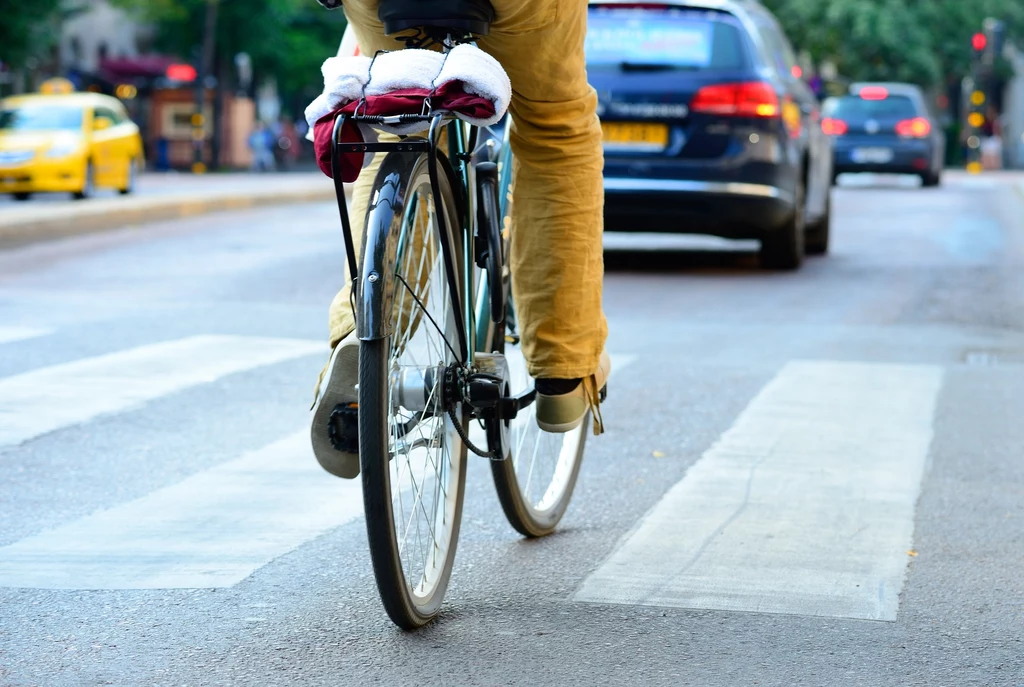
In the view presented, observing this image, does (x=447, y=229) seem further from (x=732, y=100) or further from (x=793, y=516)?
(x=732, y=100)

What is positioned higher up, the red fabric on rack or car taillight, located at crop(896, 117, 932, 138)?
the red fabric on rack

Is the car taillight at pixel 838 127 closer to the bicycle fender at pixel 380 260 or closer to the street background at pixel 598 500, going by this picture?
the street background at pixel 598 500

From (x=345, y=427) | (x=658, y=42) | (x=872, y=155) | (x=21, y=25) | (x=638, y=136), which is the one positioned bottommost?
(x=872, y=155)

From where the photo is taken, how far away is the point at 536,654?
10.9 ft

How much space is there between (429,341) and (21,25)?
27671 millimetres

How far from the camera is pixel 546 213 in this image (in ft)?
12.1

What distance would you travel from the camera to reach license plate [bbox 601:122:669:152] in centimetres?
1095

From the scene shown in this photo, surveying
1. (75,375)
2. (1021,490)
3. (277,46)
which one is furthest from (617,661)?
(277,46)

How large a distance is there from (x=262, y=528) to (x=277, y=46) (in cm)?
4497

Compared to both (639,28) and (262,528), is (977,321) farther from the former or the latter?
(262,528)

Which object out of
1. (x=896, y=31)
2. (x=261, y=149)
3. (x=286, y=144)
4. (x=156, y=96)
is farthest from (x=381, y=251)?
(x=286, y=144)

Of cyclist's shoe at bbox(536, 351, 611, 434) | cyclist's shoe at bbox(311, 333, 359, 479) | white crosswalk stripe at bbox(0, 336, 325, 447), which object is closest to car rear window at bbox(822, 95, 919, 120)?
white crosswalk stripe at bbox(0, 336, 325, 447)

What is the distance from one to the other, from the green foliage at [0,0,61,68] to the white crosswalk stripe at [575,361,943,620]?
24.9 metres

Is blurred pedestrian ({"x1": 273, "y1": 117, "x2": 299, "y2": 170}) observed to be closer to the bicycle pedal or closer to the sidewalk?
the sidewalk
